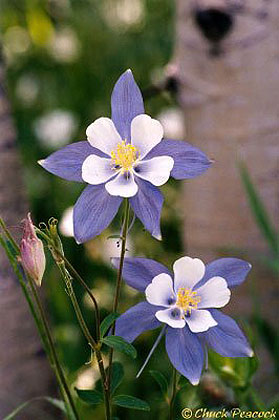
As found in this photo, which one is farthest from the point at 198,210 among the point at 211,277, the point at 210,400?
the point at 211,277

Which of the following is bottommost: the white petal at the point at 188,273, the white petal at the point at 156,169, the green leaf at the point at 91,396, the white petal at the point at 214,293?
the green leaf at the point at 91,396

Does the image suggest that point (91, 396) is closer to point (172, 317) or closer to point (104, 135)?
point (172, 317)

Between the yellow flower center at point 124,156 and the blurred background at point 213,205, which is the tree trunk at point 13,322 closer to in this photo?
the blurred background at point 213,205

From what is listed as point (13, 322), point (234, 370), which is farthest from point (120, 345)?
point (13, 322)

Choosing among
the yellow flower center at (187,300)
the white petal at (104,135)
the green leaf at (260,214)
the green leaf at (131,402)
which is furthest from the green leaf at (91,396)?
the green leaf at (260,214)

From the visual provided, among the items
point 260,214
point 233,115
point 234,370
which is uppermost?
point 233,115

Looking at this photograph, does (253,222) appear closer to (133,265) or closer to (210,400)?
(210,400)

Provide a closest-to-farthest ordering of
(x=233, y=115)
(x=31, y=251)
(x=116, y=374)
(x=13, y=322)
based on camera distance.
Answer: (x=31, y=251)
(x=116, y=374)
(x=13, y=322)
(x=233, y=115)
